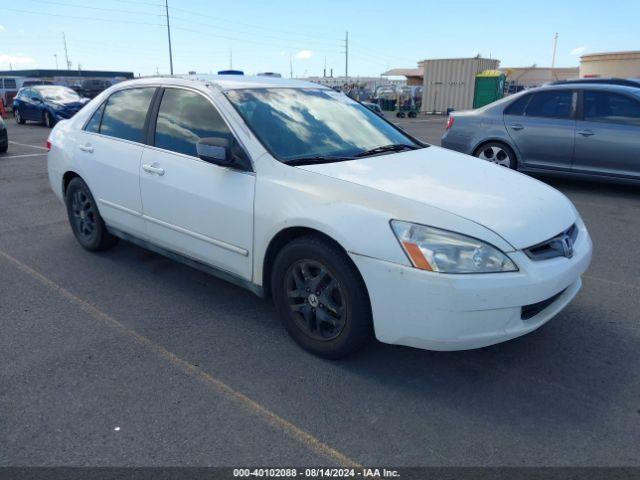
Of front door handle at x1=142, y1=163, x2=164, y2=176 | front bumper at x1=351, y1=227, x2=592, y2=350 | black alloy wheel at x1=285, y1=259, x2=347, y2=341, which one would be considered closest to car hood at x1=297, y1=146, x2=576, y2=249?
front bumper at x1=351, y1=227, x2=592, y2=350

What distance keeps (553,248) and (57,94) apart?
2063 centimetres

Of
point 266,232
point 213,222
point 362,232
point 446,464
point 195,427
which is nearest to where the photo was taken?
point 446,464

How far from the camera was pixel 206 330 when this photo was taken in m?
3.63

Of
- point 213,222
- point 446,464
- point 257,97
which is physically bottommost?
point 446,464

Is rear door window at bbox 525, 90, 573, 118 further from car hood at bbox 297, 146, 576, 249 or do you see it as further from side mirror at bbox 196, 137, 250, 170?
side mirror at bbox 196, 137, 250, 170

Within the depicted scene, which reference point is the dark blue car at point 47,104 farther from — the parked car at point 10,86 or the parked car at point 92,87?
the parked car at point 92,87

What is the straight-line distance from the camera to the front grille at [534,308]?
2.80m

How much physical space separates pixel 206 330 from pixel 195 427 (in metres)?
1.07

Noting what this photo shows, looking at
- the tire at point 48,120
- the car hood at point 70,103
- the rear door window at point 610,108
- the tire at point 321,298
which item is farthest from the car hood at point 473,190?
the tire at point 48,120

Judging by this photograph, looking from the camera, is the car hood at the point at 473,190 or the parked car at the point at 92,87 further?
the parked car at the point at 92,87

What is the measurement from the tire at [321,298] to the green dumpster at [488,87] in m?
24.7

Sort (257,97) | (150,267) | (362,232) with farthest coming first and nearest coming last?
(150,267) < (257,97) < (362,232)

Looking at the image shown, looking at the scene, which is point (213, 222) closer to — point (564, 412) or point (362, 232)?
point (362, 232)

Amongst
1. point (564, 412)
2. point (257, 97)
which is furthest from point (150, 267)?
point (564, 412)
